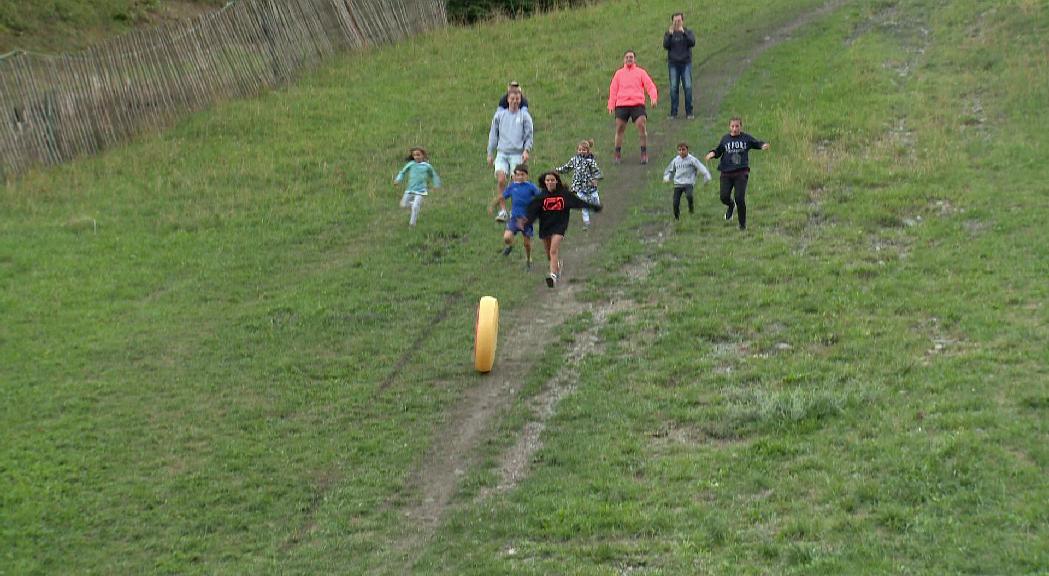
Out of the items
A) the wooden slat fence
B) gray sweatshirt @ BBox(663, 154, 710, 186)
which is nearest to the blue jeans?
gray sweatshirt @ BBox(663, 154, 710, 186)

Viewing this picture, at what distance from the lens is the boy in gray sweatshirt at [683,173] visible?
64.3 ft

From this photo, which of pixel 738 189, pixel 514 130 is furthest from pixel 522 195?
pixel 738 189

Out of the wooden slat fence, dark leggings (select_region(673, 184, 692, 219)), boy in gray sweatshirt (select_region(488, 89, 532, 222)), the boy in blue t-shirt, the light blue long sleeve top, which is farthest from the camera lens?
the wooden slat fence

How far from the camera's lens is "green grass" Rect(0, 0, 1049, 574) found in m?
11.9

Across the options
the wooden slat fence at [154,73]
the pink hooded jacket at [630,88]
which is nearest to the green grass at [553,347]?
the wooden slat fence at [154,73]

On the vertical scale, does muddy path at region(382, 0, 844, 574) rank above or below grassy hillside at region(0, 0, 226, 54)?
below

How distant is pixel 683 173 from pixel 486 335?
5.89 metres

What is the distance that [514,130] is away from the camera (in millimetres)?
19906

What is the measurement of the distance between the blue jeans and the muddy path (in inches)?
12.5

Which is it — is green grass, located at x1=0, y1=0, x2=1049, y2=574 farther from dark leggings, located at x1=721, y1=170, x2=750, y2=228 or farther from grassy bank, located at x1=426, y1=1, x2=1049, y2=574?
dark leggings, located at x1=721, y1=170, x2=750, y2=228

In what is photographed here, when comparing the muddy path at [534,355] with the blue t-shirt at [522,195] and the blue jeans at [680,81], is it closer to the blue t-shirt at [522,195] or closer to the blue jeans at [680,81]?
the blue jeans at [680,81]

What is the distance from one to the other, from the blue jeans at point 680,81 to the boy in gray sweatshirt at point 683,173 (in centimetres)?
578

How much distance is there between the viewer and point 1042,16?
28.9 meters

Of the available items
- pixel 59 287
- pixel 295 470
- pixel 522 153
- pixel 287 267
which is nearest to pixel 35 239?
pixel 59 287
